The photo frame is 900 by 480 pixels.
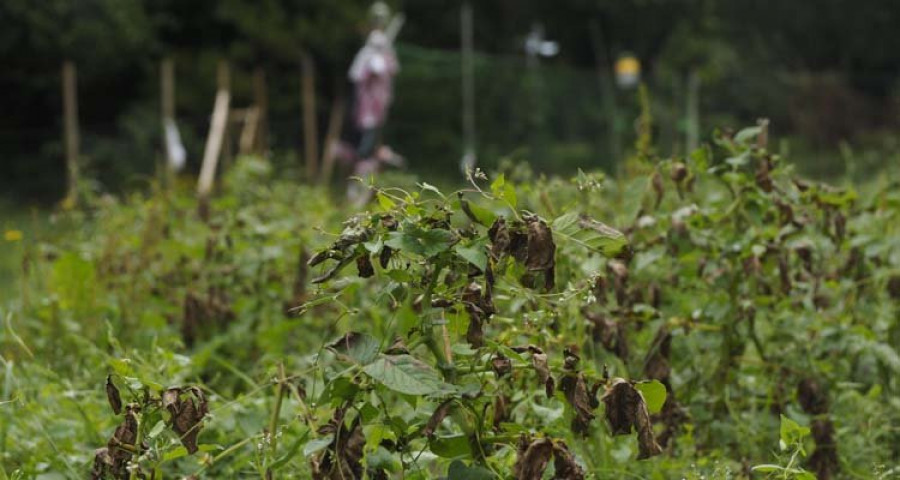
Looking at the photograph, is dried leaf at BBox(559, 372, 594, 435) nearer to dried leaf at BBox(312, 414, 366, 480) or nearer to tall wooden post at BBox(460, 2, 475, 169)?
dried leaf at BBox(312, 414, 366, 480)

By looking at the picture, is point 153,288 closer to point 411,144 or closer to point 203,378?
point 203,378

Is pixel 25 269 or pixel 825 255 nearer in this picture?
pixel 825 255

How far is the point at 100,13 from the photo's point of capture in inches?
802

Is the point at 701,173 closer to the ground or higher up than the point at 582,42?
higher up

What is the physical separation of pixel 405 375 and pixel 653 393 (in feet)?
1.21

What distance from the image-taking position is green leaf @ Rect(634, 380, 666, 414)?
79.2 inches

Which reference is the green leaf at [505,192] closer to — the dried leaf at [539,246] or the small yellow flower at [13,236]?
the dried leaf at [539,246]

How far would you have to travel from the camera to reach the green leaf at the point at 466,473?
2.02 m

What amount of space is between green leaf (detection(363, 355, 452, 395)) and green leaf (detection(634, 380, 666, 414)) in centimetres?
29

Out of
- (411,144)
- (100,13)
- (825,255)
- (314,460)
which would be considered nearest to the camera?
(314,460)

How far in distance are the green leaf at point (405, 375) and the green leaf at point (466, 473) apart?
165mm

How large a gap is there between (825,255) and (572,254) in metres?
1.23

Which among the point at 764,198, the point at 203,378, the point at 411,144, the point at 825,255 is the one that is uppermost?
the point at 764,198

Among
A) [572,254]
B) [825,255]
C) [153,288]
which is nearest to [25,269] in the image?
[153,288]
